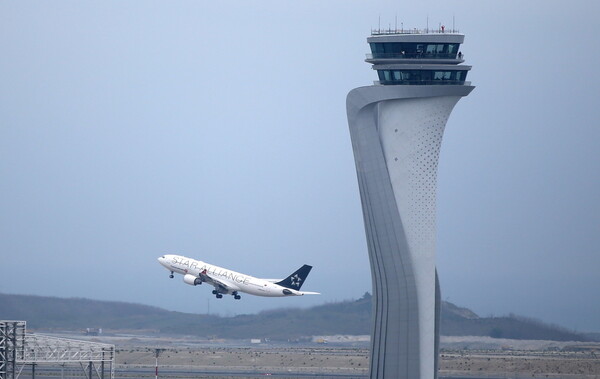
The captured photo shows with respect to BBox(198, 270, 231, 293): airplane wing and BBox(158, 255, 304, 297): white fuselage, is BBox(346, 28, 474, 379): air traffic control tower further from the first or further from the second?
BBox(198, 270, 231, 293): airplane wing

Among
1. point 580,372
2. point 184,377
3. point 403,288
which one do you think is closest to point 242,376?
point 184,377

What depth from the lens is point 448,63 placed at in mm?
127000

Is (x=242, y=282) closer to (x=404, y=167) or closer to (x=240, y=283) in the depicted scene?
Answer: (x=240, y=283)

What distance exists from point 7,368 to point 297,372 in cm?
6214

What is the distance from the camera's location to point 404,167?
418 feet

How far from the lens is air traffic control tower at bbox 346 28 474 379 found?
12675 cm

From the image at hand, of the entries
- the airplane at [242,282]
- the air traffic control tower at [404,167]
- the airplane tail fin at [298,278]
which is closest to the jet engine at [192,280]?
the airplane at [242,282]

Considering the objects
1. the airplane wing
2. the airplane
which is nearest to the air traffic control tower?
the airplane

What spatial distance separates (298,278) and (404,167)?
66.2 metres

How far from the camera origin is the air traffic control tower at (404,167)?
127m

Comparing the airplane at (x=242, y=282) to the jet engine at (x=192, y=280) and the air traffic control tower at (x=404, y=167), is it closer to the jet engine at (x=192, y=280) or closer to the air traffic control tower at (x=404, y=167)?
the jet engine at (x=192, y=280)

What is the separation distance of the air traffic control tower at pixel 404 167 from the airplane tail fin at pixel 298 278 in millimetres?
62964

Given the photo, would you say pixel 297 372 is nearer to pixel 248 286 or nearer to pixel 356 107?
pixel 248 286

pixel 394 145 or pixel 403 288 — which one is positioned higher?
pixel 394 145
